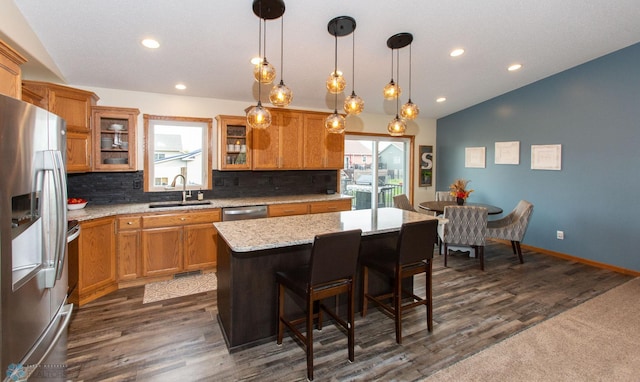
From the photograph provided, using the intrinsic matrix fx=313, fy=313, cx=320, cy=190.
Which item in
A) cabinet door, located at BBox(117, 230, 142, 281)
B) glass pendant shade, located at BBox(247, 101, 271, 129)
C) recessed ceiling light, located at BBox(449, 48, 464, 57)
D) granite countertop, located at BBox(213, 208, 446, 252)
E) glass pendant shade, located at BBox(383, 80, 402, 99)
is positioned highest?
recessed ceiling light, located at BBox(449, 48, 464, 57)

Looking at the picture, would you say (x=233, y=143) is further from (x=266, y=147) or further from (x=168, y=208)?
(x=168, y=208)

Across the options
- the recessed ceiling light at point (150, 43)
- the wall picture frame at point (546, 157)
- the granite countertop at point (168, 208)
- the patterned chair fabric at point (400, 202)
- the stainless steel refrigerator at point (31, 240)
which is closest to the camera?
the stainless steel refrigerator at point (31, 240)

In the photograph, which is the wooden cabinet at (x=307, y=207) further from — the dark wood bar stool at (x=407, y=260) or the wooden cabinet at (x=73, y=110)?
the wooden cabinet at (x=73, y=110)

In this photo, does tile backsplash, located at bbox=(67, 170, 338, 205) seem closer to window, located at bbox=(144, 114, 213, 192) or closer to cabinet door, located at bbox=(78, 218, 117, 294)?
window, located at bbox=(144, 114, 213, 192)

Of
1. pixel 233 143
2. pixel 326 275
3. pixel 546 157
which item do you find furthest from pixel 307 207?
pixel 546 157

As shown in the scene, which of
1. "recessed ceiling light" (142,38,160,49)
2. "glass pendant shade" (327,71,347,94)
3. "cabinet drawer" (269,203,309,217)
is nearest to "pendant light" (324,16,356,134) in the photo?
"glass pendant shade" (327,71,347,94)

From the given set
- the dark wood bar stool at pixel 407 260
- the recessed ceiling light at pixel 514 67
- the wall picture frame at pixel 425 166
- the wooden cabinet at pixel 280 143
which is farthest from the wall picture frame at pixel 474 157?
the dark wood bar stool at pixel 407 260

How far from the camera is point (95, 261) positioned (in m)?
3.32

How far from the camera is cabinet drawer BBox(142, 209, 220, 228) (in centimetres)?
370

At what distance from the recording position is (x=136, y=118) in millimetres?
4020

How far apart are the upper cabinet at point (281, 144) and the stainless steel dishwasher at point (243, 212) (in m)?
0.67

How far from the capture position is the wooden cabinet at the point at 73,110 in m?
3.16

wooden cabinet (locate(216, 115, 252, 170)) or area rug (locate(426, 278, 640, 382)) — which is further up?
wooden cabinet (locate(216, 115, 252, 170))

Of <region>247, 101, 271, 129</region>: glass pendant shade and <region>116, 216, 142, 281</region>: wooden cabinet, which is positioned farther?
<region>116, 216, 142, 281</region>: wooden cabinet
